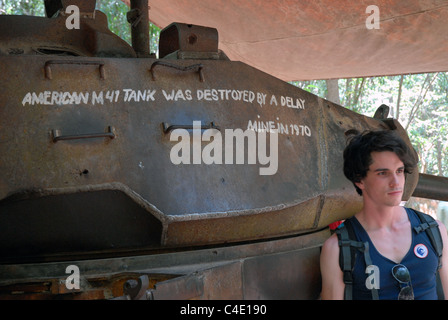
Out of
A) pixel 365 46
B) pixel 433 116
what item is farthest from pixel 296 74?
pixel 433 116

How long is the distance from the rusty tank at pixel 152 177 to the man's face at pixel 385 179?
1.59 ft

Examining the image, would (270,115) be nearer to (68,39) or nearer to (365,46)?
(68,39)

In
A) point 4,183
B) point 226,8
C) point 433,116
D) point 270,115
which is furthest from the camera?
point 433,116

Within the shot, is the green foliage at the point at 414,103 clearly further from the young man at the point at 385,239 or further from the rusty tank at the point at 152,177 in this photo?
the young man at the point at 385,239

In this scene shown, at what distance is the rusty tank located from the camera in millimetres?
2836

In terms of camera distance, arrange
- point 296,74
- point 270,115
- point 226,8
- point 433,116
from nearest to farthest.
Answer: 1. point 270,115
2. point 226,8
3. point 296,74
4. point 433,116

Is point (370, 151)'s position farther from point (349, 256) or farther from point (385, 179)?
point (349, 256)

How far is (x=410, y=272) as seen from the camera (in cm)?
283

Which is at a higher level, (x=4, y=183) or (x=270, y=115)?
(x=270, y=115)

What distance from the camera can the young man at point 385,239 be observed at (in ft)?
9.22

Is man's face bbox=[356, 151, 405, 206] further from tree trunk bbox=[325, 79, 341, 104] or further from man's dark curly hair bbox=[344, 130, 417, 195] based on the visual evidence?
tree trunk bbox=[325, 79, 341, 104]

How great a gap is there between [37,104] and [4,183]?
436 millimetres

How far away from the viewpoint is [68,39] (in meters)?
3.63

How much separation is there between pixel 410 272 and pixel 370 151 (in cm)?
63
